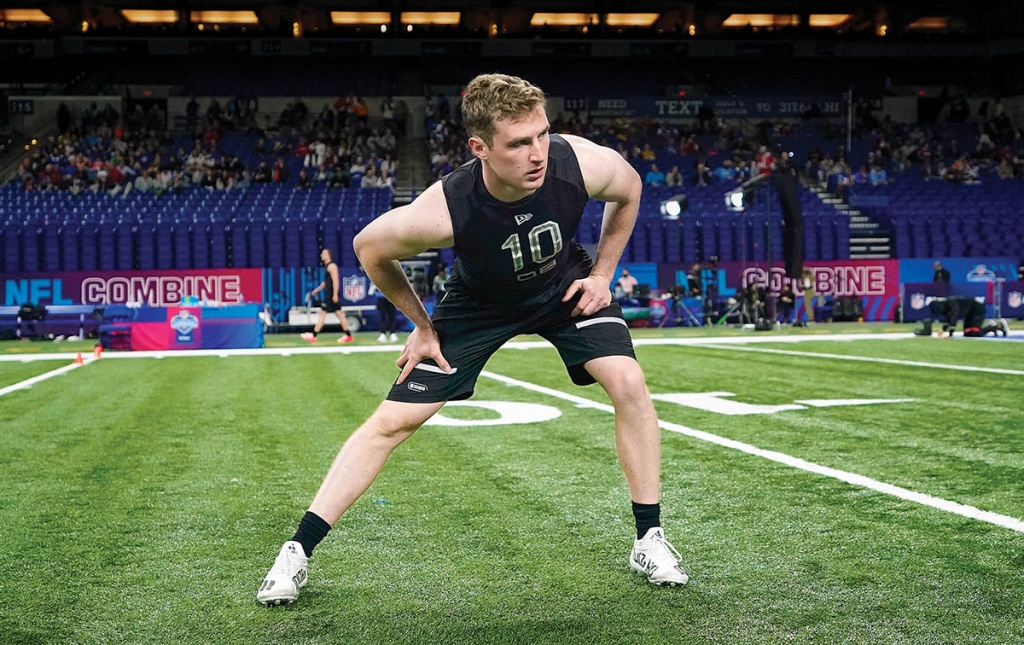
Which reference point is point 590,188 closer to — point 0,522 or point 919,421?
point 0,522

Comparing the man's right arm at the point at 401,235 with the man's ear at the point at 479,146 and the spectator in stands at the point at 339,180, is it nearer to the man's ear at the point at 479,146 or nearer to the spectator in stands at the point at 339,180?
the man's ear at the point at 479,146

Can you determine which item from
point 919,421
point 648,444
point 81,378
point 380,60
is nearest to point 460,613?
point 648,444

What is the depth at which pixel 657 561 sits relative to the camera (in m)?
3.68

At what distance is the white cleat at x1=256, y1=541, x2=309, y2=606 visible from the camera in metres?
3.48

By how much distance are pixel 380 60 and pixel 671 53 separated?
13.5 meters

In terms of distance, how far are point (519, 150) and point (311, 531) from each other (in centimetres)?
155

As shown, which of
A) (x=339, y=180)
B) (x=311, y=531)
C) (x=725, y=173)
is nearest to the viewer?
(x=311, y=531)

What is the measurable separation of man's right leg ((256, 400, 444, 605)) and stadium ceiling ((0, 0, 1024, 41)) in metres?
45.5

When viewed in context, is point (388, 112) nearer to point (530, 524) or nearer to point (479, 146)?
point (530, 524)

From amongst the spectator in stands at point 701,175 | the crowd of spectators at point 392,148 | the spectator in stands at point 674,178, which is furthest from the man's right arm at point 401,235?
the spectator in stands at point 701,175

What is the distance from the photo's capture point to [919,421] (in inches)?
302

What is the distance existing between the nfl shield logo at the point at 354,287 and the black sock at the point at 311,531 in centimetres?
2465

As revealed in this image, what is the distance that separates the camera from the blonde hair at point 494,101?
3.43 metres

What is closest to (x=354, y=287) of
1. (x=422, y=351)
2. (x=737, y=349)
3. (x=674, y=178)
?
(x=674, y=178)
